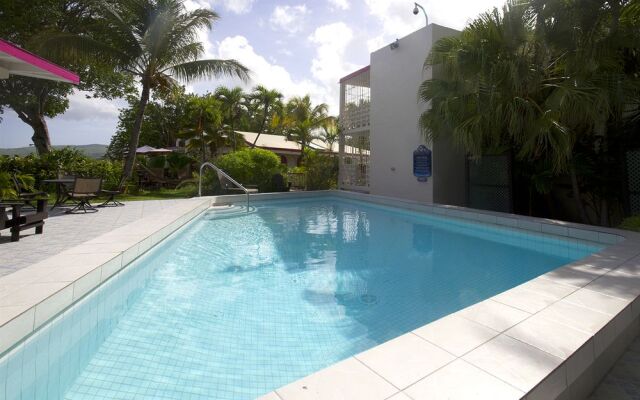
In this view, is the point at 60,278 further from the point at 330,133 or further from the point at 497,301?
the point at 330,133

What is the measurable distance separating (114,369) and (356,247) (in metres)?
5.26

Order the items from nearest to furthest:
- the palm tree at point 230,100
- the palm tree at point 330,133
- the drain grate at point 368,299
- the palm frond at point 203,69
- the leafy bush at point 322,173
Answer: the drain grate at point 368,299 → the palm frond at point 203,69 → the leafy bush at point 322,173 → the palm tree at point 330,133 → the palm tree at point 230,100

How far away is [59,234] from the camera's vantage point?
6410 mm

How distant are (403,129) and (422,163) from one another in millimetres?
1976

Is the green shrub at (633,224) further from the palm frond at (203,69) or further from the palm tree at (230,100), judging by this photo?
the palm tree at (230,100)

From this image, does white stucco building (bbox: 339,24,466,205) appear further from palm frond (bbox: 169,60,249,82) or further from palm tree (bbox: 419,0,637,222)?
palm frond (bbox: 169,60,249,82)

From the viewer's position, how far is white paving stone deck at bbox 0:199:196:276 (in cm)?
482

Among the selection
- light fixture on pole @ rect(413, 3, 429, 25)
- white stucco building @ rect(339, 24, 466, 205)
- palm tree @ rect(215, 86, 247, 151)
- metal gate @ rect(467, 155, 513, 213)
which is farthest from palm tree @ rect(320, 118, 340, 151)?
metal gate @ rect(467, 155, 513, 213)

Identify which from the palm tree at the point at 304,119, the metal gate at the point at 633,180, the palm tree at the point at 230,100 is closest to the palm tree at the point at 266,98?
the palm tree at the point at 230,100

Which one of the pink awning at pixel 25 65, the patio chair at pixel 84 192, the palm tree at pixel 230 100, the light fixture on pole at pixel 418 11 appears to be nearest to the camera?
the pink awning at pixel 25 65

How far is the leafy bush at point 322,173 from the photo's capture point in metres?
18.7

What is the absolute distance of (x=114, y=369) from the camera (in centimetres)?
294

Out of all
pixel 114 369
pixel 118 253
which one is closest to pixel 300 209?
pixel 118 253

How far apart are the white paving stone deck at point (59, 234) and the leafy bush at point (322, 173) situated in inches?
388
